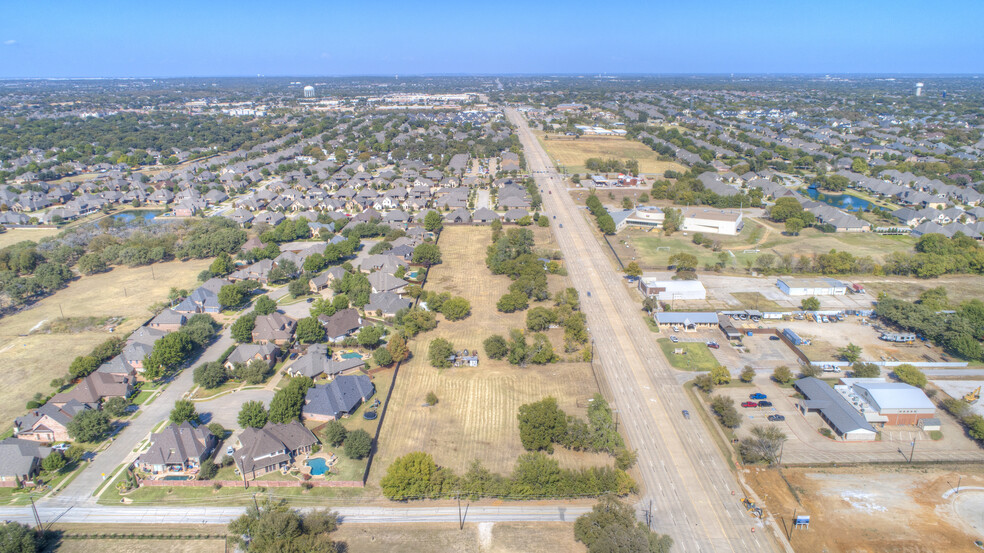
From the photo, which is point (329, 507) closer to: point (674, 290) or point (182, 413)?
point (182, 413)

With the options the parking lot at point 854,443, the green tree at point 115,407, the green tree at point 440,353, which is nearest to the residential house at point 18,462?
the green tree at point 115,407

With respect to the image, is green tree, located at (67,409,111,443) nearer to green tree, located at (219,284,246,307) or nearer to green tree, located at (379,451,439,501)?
green tree, located at (219,284,246,307)

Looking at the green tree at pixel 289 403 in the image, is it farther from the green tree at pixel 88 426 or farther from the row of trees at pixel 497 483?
the green tree at pixel 88 426

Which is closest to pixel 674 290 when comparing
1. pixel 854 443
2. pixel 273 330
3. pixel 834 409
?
pixel 834 409

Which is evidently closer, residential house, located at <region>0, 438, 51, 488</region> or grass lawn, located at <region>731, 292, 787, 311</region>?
residential house, located at <region>0, 438, 51, 488</region>

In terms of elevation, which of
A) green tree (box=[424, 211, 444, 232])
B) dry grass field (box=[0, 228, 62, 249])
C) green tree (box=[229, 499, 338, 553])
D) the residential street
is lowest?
the residential street

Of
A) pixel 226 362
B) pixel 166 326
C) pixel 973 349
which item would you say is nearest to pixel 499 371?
pixel 226 362

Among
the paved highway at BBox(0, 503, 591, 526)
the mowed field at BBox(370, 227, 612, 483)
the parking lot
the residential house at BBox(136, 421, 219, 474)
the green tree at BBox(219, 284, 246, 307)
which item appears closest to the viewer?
the paved highway at BBox(0, 503, 591, 526)

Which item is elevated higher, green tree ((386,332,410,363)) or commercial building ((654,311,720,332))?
green tree ((386,332,410,363))

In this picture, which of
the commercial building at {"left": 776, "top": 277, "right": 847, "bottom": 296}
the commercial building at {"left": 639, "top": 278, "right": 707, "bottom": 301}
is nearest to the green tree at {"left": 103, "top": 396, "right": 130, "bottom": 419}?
the commercial building at {"left": 639, "top": 278, "right": 707, "bottom": 301}
